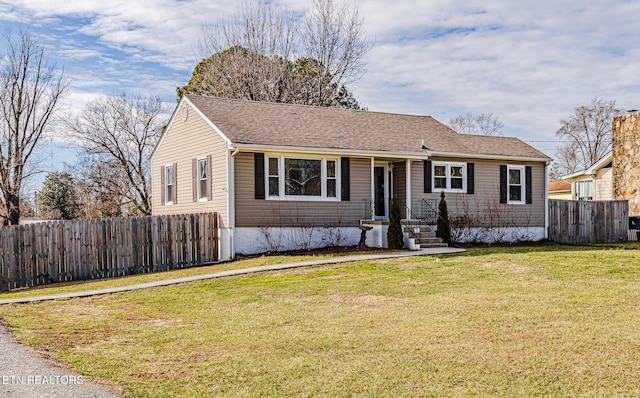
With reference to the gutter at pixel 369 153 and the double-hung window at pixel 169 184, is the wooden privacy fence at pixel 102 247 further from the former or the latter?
the double-hung window at pixel 169 184

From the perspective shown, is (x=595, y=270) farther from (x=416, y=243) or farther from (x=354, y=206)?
(x=354, y=206)

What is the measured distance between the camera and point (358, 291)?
1195 centimetres

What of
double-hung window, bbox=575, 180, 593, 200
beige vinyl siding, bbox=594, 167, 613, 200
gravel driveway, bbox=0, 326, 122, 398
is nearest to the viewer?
gravel driveway, bbox=0, 326, 122, 398

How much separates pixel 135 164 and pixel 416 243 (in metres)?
22.4

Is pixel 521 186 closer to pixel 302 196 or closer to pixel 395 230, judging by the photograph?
pixel 395 230

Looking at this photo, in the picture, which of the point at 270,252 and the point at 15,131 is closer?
the point at 270,252

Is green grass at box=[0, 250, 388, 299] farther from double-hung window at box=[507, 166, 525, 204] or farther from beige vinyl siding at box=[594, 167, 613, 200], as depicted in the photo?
beige vinyl siding at box=[594, 167, 613, 200]

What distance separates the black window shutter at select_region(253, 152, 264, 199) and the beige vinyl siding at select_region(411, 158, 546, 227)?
5703 millimetres

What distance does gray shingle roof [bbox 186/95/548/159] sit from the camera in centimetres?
2027

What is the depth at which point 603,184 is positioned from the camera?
109 feet

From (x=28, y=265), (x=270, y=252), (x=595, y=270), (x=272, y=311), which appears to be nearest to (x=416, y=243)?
(x=270, y=252)

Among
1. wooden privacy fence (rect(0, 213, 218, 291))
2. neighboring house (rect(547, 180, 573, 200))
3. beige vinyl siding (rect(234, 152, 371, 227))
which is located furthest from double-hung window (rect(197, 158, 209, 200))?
neighboring house (rect(547, 180, 573, 200))

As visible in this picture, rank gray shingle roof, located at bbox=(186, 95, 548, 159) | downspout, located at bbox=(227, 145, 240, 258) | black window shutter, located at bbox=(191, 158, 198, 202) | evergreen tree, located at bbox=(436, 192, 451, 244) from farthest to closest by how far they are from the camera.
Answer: black window shutter, located at bbox=(191, 158, 198, 202), evergreen tree, located at bbox=(436, 192, 451, 244), gray shingle roof, located at bbox=(186, 95, 548, 159), downspout, located at bbox=(227, 145, 240, 258)

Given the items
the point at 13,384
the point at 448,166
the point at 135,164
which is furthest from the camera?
the point at 135,164
